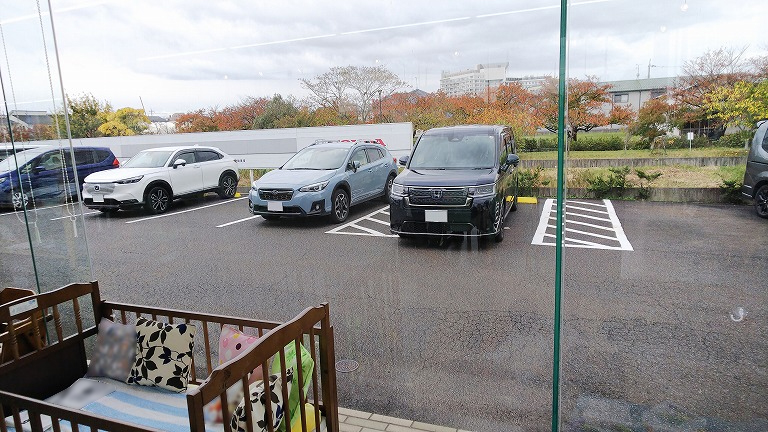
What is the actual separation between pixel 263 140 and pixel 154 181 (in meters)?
1.01

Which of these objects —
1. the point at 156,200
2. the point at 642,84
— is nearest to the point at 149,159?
the point at 156,200

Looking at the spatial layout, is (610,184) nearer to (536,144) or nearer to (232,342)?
(536,144)

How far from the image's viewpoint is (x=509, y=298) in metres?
2.52

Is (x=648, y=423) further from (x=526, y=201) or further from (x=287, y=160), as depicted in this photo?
(x=287, y=160)

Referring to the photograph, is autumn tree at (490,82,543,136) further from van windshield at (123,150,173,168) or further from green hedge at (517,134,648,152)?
van windshield at (123,150,173,168)

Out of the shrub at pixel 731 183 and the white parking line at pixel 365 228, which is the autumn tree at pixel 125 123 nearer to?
the white parking line at pixel 365 228

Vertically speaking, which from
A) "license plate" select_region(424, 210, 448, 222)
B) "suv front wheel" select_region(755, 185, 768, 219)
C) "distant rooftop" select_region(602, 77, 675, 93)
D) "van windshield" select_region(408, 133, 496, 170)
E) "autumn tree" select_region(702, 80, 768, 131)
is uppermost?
"distant rooftop" select_region(602, 77, 675, 93)

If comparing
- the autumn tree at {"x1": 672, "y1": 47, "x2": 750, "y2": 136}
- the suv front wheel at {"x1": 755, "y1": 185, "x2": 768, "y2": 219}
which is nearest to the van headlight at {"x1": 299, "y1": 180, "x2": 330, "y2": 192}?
the autumn tree at {"x1": 672, "y1": 47, "x2": 750, "y2": 136}

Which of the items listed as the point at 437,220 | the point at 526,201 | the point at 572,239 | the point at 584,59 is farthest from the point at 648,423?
the point at 584,59

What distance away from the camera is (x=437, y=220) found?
253cm

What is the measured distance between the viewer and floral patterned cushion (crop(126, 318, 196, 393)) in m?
2.15

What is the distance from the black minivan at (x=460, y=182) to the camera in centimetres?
236

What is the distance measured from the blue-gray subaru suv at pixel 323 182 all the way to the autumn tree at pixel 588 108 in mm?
1061

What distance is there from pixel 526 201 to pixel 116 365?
7.01 feet
